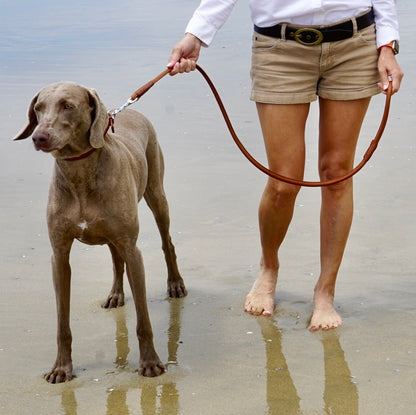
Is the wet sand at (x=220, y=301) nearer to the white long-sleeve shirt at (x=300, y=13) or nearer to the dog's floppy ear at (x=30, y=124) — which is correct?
the dog's floppy ear at (x=30, y=124)

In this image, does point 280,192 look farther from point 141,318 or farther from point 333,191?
point 141,318

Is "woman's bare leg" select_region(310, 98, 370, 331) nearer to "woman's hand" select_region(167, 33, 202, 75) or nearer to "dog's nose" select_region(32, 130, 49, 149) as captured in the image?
"woman's hand" select_region(167, 33, 202, 75)

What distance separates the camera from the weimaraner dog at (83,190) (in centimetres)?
344

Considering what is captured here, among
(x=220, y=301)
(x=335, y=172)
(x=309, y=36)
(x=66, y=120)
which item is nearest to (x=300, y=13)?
(x=309, y=36)

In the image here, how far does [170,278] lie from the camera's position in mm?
4695

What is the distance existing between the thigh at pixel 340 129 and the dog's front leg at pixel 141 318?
1080 mm

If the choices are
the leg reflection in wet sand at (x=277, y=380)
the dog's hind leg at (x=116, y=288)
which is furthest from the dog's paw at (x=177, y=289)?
the leg reflection in wet sand at (x=277, y=380)

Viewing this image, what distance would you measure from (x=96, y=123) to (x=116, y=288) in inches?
50.0

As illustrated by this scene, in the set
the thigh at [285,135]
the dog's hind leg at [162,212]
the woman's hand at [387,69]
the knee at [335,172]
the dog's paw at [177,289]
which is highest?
the woman's hand at [387,69]

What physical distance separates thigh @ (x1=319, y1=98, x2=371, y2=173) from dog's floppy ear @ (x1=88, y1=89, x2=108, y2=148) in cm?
113

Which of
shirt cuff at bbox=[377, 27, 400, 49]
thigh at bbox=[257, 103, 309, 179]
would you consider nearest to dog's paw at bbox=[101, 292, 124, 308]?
thigh at bbox=[257, 103, 309, 179]

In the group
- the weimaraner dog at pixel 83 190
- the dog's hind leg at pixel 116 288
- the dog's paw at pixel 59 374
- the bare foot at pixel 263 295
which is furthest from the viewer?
the dog's hind leg at pixel 116 288

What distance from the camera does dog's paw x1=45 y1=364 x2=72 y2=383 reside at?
3.70m

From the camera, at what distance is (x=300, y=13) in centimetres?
386
